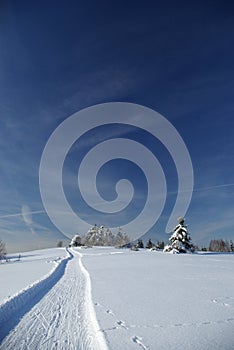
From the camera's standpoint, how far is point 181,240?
3378 cm

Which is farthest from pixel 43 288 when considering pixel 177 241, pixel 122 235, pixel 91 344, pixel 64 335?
pixel 122 235

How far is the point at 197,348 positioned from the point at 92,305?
2.61 m

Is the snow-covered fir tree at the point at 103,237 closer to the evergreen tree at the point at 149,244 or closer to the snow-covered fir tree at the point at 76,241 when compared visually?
the snow-covered fir tree at the point at 76,241

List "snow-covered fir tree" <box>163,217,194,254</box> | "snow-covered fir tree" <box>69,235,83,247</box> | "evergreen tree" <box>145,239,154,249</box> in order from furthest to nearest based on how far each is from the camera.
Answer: "snow-covered fir tree" <box>69,235,83,247</box> < "evergreen tree" <box>145,239,154,249</box> < "snow-covered fir tree" <box>163,217,194,254</box>

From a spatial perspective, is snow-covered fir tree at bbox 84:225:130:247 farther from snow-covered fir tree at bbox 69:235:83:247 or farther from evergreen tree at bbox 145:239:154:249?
evergreen tree at bbox 145:239:154:249

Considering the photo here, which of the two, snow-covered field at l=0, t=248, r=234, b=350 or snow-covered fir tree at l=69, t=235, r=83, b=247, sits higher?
snow-covered fir tree at l=69, t=235, r=83, b=247

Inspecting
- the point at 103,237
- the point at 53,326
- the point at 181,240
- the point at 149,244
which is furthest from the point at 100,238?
the point at 53,326

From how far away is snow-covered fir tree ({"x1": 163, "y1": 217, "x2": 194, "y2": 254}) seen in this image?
33156mm

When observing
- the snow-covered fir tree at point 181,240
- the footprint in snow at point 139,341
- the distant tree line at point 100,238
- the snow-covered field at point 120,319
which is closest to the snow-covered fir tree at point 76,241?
the distant tree line at point 100,238

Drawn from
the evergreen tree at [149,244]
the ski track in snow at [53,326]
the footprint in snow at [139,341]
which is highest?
the evergreen tree at [149,244]

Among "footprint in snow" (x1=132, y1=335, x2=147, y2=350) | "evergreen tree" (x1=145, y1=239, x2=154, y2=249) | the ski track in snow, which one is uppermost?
"evergreen tree" (x1=145, y1=239, x2=154, y2=249)

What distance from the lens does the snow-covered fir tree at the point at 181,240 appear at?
33.2 metres

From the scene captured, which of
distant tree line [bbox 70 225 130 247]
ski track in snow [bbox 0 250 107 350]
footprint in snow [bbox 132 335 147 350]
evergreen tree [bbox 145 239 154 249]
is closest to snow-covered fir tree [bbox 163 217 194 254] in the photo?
ski track in snow [bbox 0 250 107 350]

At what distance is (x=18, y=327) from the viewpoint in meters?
4.21
